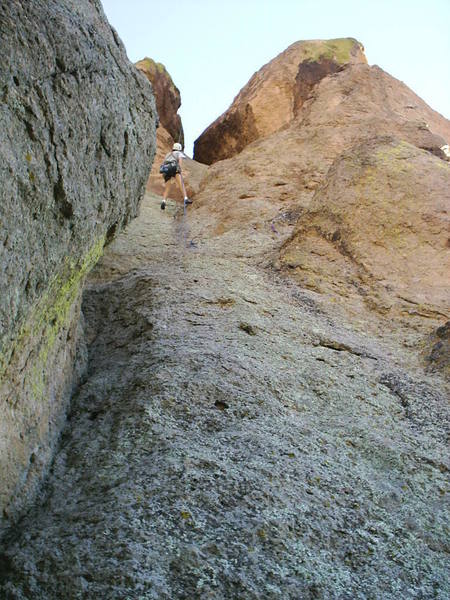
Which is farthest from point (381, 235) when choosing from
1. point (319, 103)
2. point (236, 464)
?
point (319, 103)

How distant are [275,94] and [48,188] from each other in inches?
680

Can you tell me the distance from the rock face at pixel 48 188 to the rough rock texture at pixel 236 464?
0.48 m

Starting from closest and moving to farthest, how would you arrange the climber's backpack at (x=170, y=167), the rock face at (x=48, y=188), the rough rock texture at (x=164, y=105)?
the rock face at (x=48, y=188) < the climber's backpack at (x=170, y=167) < the rough rock texture at (x=164, y=105)

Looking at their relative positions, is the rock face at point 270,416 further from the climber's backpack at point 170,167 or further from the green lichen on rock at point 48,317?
the climber's backpack at point 170,167

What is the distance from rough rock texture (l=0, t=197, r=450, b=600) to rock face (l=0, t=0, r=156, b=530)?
48 cm

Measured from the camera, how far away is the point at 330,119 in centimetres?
1675

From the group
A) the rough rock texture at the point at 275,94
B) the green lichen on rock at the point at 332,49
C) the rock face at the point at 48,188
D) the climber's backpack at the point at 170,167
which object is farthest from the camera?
the green lichen on rock at the point at 332,49

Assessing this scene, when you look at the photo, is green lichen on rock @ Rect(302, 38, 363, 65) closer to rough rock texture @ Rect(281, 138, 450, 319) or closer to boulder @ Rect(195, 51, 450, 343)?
boulder @ Rect(195, 51, 450, 343)

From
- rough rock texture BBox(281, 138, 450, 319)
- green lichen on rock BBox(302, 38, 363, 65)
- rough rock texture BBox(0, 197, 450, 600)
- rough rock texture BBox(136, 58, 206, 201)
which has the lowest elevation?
rough rock texture BBox(0, 197, 450, 600)

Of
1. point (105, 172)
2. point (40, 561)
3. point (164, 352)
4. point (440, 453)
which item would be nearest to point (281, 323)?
point (164, 352)

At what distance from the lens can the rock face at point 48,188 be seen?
12.4ft

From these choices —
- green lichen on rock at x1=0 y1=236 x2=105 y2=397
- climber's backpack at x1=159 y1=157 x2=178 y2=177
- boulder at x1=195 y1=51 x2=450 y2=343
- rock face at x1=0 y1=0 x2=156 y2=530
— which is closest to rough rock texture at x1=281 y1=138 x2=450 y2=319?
boulder at x1=195 y1=51 x2=450 y2=343

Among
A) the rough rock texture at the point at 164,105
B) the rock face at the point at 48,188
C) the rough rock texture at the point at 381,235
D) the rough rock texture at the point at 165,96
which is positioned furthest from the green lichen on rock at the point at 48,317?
the rough rock texture at the point at 165,96

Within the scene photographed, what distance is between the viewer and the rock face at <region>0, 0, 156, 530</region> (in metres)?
3.79
